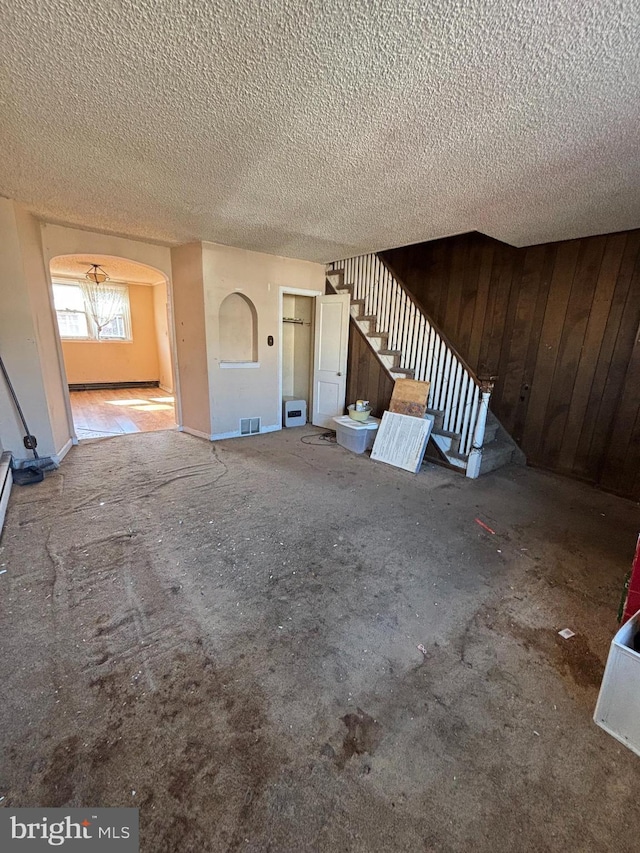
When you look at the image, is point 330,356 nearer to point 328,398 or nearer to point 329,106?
point 328,398

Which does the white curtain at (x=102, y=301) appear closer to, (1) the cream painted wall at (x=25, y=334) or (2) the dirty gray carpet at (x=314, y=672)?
(1) the cream painted wall at (x=25, y=334)

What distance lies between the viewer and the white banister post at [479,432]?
142 inches

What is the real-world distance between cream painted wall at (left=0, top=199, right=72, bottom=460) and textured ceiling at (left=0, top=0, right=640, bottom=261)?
0.42 meters

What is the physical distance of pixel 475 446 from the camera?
12.3 feet

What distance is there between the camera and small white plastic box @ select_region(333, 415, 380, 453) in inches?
176

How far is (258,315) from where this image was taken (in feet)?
16.0

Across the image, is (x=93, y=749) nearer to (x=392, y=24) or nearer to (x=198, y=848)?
(x=198, y=848)

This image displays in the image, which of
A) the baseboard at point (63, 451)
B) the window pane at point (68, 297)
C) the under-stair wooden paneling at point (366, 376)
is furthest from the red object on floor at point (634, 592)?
the window pane at point (68, 297)

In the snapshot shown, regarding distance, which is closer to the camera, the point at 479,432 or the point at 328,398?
the point at 479,432

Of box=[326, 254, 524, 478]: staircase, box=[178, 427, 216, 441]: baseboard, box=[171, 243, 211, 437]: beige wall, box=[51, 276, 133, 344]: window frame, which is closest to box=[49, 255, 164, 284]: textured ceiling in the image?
box=[51, 276, 133, 344]: window frame

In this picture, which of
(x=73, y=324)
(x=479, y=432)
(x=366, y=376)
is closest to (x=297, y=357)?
(x=366, y=376)

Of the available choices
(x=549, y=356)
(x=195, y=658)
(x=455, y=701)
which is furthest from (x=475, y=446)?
(x=195, y=658)

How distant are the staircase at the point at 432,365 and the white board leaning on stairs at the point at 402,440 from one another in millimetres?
256

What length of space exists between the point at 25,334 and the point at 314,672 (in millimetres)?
3906
